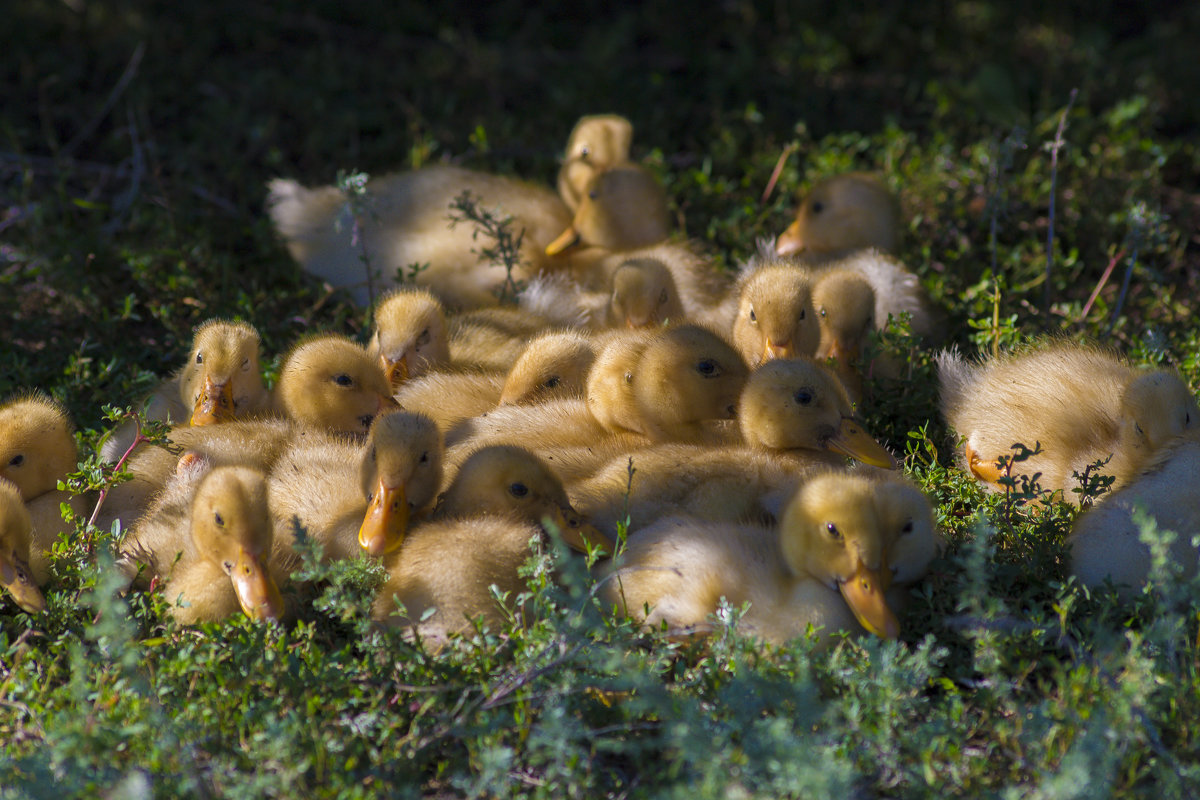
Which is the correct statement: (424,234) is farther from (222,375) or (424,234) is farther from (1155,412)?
(1155,412)

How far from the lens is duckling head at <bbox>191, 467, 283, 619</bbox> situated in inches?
119

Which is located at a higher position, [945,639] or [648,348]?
[648,348]

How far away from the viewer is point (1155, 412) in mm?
3486

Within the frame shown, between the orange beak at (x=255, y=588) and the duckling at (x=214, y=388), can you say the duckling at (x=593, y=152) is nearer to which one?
the duckling at (x=214, y=388)

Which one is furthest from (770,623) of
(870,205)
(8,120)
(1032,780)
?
(8,120)

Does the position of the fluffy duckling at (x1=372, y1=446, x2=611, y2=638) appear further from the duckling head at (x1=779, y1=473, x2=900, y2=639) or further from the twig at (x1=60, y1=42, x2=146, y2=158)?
the twig at (x1=60, y1=42, x2=146, y2=158)

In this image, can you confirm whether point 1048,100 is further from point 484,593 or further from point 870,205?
point 484,593

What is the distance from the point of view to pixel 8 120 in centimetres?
649

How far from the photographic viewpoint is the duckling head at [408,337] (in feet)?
14.1

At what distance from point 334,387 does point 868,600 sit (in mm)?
1997

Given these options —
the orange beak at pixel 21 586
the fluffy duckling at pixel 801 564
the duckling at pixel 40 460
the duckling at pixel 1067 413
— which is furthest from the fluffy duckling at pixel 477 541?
the duckling at pixel 1067 413

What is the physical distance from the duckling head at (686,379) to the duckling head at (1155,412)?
122 cm

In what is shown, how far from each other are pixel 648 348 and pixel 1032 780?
1.78 meters

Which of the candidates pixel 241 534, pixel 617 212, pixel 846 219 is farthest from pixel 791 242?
pixel 241 534
